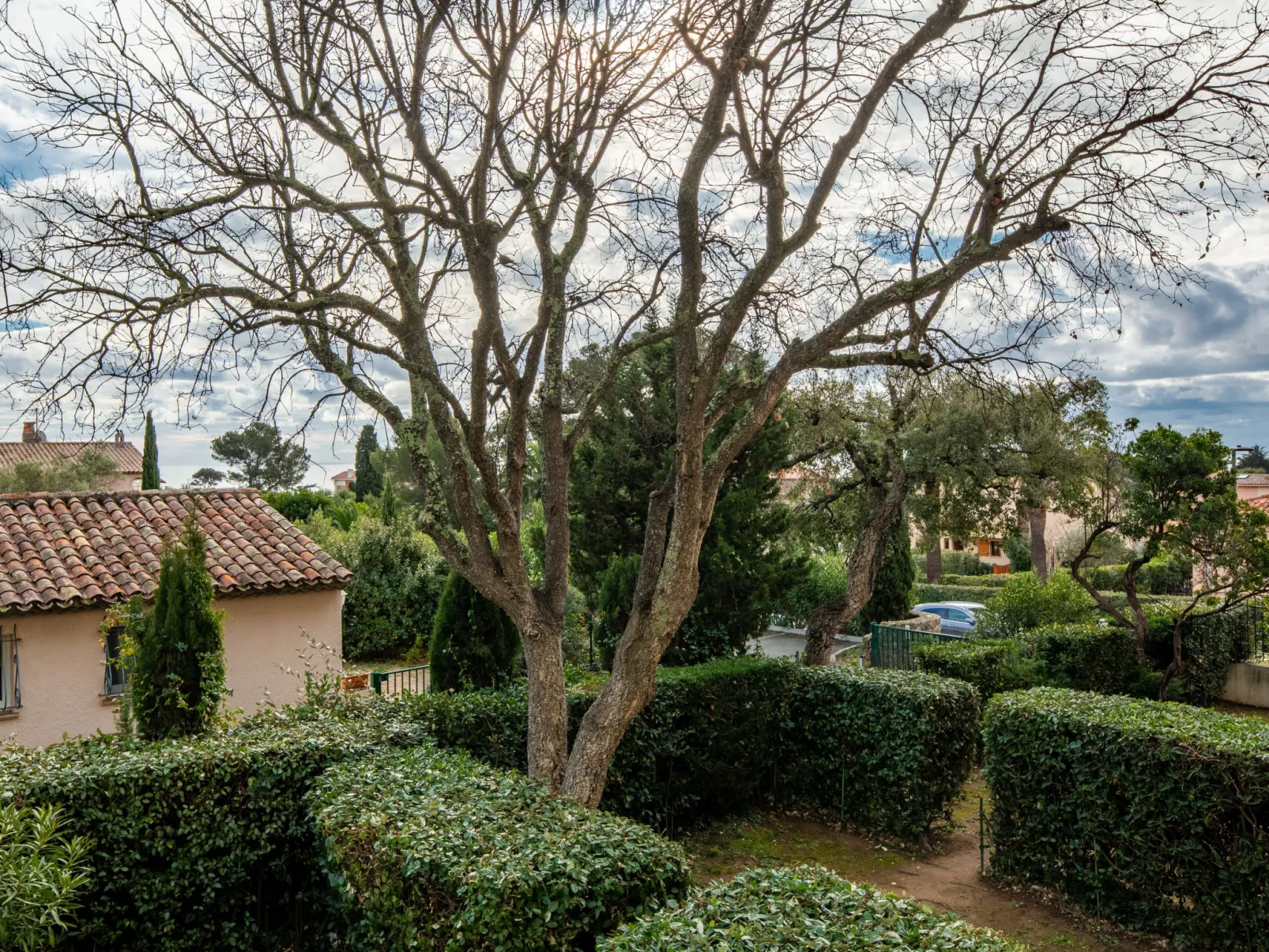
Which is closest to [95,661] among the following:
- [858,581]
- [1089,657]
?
[858,581]

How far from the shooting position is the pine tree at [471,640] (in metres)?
10.6

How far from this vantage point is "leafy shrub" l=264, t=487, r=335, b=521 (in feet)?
116

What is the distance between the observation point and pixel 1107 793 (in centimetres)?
692

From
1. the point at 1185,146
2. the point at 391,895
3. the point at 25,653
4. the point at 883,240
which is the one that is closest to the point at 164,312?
the point at 391,895

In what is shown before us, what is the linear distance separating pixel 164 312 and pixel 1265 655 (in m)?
19.1

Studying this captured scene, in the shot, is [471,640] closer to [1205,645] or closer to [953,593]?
[1205,645]

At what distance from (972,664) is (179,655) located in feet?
34.0

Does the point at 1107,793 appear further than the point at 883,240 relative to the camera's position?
No

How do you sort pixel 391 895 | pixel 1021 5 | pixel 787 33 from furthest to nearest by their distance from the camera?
1. pixel 787 33
2. pixel 1021 5
3. pixel 391 895

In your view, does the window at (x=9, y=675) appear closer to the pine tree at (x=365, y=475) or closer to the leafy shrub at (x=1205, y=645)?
the leafy shrub at (x=1205, y=645)

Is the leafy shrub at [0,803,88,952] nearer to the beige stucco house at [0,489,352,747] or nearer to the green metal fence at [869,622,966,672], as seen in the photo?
the beige stucco house at [0,489,352,747]

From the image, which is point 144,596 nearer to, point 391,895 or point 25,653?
point 25,653

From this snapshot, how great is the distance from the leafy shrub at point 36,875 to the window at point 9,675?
6514 millimetres

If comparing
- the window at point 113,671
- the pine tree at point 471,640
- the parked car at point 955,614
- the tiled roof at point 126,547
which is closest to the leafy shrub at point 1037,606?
the parked car at point 955,614
